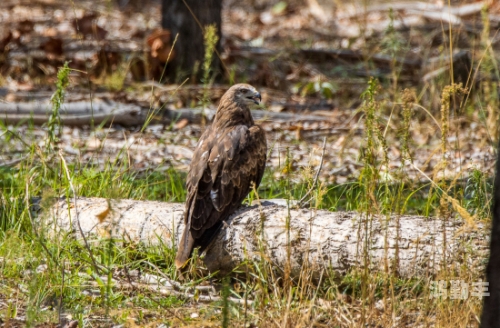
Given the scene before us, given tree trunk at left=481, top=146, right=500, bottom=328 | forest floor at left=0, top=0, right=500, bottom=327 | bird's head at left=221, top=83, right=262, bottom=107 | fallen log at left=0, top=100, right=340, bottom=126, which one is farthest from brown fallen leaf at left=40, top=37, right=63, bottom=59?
tree trunk at left=481, top=146, right=500, bottom=328

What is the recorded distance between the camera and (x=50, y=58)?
29.9 ft

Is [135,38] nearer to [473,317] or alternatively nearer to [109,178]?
[109,178]

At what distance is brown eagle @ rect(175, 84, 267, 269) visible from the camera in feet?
14.8

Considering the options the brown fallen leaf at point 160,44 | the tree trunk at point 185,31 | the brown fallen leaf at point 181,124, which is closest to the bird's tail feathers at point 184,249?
the brown fallen leaf at point 181,124

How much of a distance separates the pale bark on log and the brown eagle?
0.37 ft

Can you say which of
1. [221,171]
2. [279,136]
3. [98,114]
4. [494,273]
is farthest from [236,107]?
[494,273]

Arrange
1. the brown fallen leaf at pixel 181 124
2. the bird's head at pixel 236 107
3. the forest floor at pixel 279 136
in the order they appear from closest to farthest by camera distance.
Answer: the forest floor at pixel 279 136 → the bird's head at pixel 236 107 → the brown fallen leaf at pixel 181 124

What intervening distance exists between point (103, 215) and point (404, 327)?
2.05 metres

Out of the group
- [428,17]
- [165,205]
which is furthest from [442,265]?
[428,17]

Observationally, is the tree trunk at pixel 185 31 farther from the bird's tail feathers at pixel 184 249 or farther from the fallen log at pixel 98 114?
the bird's tail feathers at pixel 184 249

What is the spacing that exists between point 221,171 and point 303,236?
0.89 m

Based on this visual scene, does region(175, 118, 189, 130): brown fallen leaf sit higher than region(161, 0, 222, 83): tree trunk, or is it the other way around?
region(161, 0, 222, 83): tree trunk

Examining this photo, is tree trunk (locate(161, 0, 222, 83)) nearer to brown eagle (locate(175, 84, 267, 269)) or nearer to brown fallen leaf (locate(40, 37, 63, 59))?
brown fallen leaf (locate(40, 37, 63, 59))

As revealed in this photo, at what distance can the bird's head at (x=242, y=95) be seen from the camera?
215 inches
